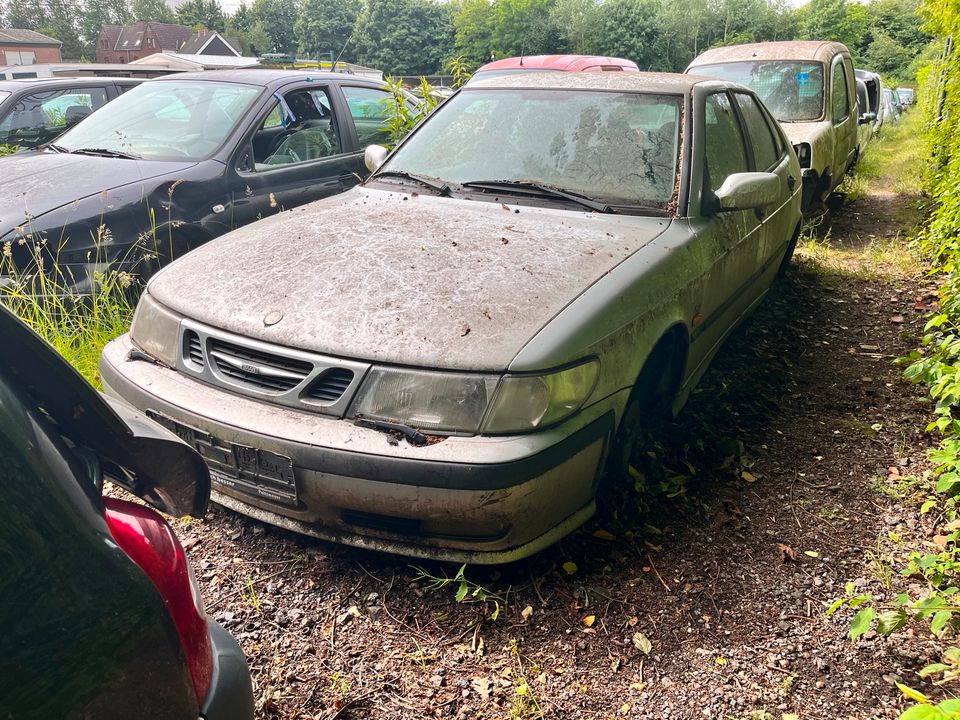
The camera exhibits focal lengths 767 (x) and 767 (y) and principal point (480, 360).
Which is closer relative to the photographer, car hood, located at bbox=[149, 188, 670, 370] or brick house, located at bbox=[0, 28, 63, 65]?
car hood, located at bbox=[149, 188, 670, 370]

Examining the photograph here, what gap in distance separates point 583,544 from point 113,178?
11.7 ft

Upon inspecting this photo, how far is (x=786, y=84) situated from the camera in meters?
8.17

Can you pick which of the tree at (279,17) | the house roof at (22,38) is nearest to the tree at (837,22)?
the tree at (279,17)

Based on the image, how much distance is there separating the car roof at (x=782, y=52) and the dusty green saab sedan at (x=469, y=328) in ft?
17.8

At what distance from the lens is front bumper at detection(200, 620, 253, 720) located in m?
1.32

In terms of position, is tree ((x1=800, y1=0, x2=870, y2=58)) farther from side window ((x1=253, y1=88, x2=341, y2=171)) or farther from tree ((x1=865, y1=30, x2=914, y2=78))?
side window ((x1=253, y1=88, x2=341, y2=171))

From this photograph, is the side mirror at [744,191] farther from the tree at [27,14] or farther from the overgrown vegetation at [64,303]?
the tree at [27,14]

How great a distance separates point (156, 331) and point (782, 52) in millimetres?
7884

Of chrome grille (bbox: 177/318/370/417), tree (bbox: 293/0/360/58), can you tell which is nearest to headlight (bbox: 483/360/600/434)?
chrome grille (bbox: 177/318/370/417)

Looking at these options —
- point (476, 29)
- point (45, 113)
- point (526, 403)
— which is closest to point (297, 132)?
point (45, 113)

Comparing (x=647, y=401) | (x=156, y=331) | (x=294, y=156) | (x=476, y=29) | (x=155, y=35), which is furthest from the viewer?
(x=155, y=35)

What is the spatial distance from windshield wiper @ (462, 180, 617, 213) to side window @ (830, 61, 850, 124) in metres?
5.95

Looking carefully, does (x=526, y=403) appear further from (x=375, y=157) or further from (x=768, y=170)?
(x=768, y=170)

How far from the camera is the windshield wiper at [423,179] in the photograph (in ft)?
11.8
